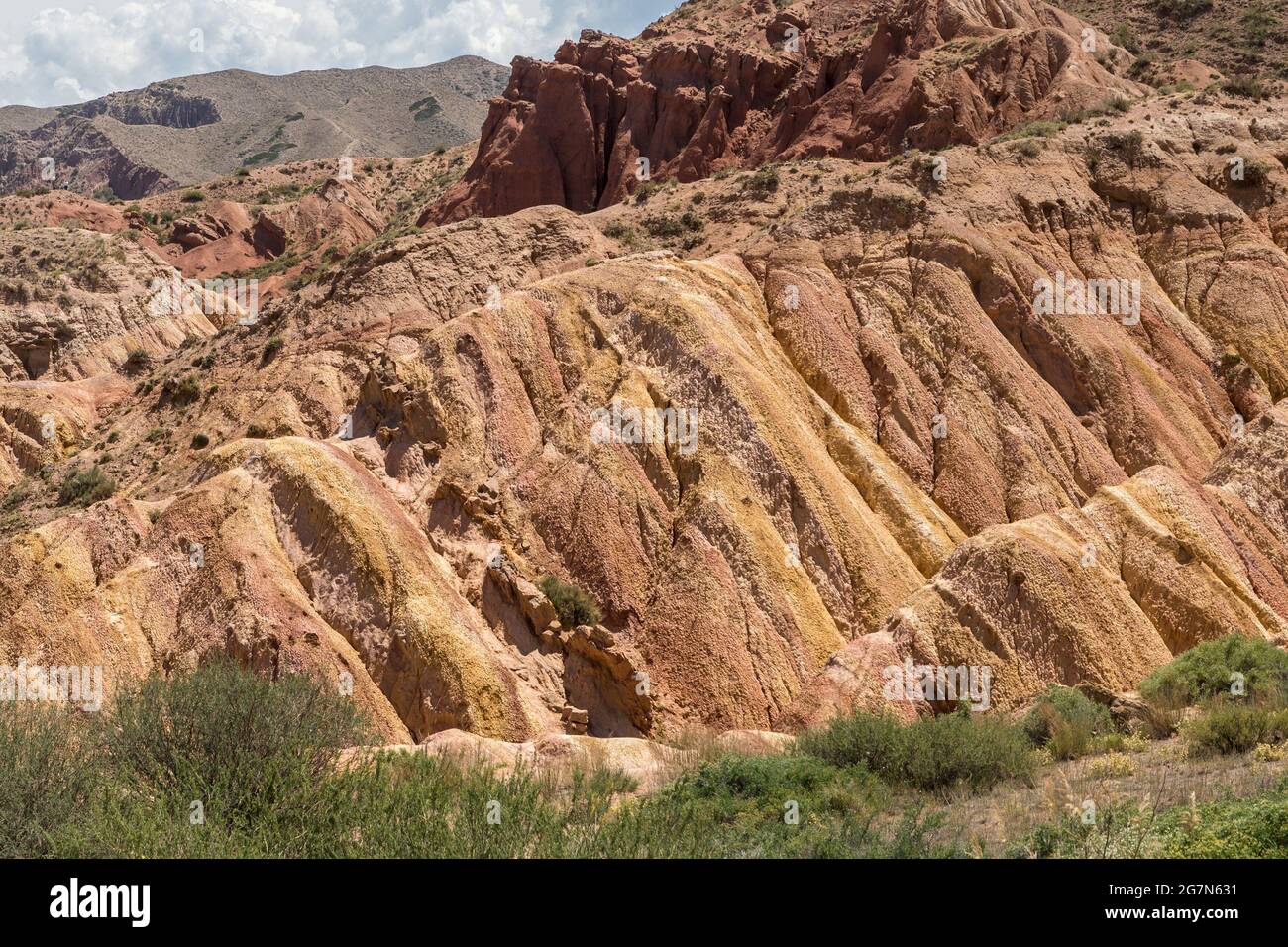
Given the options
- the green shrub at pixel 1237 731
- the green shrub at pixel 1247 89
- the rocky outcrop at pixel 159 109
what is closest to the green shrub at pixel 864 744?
the green shrub at pixel 1237 731

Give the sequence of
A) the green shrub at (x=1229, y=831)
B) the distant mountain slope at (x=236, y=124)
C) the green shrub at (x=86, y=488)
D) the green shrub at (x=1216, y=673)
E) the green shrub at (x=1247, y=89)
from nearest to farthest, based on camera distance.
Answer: the green shrub at (x=1229, y=831)
the green shrub at (x=1216, y=673)
the green shrub at (x=86, y=488)
the green shrub at (x=1247, y=89)
the distant mountain slope at (x=236, y=124)

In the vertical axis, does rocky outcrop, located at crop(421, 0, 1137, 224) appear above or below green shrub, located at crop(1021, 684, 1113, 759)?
above

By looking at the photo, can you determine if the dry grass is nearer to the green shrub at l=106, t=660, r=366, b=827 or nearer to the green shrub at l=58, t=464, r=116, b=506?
the green shrub at l=106, t=660, r=366, b=827

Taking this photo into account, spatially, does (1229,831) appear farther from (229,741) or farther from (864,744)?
(229,741)

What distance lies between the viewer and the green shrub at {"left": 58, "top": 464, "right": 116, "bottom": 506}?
27.9 m

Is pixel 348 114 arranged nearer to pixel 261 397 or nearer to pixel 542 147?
pixel 542 147

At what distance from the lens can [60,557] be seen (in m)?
20.8

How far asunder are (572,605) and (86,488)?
1398 centimetres

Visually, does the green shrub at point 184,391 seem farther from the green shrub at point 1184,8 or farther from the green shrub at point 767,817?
the green shrub at point 1184,8

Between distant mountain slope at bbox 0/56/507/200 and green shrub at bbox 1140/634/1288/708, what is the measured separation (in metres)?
104

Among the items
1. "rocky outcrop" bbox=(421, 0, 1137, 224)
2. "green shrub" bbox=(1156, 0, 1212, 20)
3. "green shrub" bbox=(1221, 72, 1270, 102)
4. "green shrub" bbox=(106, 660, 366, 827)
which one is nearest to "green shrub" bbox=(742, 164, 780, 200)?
"rocky outcrop" bbox=(421, 0, 1137, 224)

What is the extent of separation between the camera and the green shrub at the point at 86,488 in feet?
91.5

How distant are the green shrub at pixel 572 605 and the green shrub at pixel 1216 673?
9.71 meters
